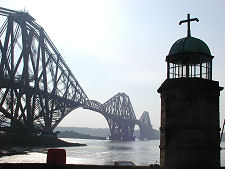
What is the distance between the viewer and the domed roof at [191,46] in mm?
15180

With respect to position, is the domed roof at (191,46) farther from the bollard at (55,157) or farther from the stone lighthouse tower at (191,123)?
the bollard at (55,157)

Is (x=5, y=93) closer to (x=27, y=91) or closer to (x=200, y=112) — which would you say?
(x=27, y=91)

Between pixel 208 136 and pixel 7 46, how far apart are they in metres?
81.9

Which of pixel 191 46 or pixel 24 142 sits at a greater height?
pixel 191 46

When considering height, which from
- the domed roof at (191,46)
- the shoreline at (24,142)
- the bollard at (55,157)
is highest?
the domed roof at (191,46)

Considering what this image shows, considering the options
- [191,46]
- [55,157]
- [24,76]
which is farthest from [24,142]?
[191,46]

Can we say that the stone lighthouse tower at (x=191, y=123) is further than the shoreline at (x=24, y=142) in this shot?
No

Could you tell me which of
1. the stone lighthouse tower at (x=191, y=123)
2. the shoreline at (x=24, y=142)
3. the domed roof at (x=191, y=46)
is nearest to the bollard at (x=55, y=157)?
the stone lighthouse tower at (x=191, y=123)

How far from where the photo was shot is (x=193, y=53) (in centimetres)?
1516

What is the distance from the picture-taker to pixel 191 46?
50.1 ft

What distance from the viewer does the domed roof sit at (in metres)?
15.2

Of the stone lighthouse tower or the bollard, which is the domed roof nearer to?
the stone lighthouse tower

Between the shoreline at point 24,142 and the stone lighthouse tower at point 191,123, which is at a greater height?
the stone lighthouse tower at point 191,123

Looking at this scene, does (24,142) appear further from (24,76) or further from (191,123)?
(191,123)
